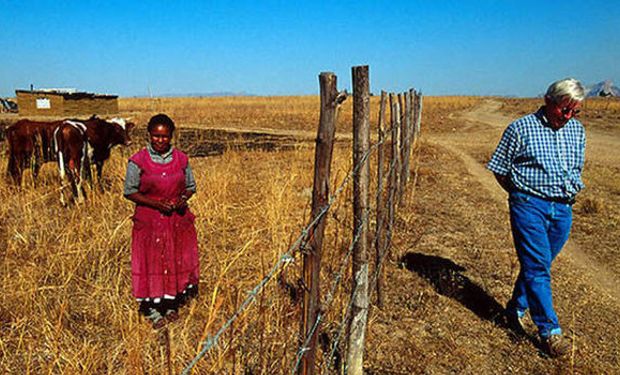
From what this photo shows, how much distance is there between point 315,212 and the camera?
4.77 feet

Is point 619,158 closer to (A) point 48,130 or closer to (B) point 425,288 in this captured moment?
(B) point 425,288

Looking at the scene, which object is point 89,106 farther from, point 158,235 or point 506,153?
point 506,153

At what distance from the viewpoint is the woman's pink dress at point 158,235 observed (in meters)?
2.70

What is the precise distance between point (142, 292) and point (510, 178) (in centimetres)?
251

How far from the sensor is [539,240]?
269cm

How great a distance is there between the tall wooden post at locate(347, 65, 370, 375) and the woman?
3.97ft

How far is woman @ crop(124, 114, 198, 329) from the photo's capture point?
8.76ft

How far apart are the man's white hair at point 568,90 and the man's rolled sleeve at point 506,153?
12.7 inches

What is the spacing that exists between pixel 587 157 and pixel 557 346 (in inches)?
391

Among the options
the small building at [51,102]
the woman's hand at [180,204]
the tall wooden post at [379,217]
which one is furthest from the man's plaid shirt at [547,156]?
the small building at [51,102]

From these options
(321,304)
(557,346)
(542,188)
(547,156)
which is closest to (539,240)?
(542,188)

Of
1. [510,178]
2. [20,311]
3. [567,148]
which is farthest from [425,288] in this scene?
[20,311]

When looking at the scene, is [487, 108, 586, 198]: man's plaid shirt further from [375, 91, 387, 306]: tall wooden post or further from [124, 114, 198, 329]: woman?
[124, 114, 198, 329]: woman

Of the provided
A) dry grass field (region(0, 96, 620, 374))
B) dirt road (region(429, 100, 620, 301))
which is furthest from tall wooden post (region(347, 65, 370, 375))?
dirt road (region(429, 100, 620, 301))
